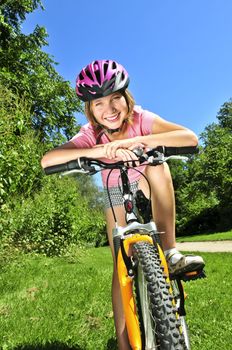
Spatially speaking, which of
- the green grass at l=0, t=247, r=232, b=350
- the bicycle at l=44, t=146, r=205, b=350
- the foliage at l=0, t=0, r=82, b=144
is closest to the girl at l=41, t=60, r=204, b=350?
the bicycle at l=44, t=146, r=205, b=350

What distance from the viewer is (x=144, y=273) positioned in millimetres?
2553

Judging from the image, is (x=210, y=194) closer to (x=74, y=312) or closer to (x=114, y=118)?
(x=74, y=312)

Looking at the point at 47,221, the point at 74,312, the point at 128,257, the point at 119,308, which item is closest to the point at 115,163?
the point at 128,257

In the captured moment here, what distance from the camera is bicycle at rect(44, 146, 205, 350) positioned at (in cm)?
237

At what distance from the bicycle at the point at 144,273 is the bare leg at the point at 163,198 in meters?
0.15

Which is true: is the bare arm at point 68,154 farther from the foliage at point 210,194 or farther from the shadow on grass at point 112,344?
the foliage at point 210,194

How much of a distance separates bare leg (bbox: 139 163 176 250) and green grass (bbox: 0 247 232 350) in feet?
5.56

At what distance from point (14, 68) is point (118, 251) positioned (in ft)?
67.7

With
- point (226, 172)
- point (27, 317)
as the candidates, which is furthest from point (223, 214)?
point (27, 317)

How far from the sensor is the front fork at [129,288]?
2.76 metres

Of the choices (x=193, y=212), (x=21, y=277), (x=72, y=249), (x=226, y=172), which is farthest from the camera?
(x=193, y=212)

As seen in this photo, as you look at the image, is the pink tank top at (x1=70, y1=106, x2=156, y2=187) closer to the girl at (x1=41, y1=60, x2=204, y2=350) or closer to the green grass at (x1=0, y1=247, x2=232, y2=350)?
the girl at (x1=41, y1=60, x2=204, y2=350)

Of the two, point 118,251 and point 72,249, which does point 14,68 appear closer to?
point 72,249

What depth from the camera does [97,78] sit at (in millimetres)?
3172
